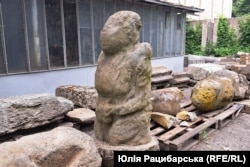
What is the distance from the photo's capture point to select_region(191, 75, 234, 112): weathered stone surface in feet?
16.7

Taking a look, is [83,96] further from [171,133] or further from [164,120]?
[171,133]

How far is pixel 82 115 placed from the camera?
4137 millimetres

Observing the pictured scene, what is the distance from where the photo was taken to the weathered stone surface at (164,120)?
432cm

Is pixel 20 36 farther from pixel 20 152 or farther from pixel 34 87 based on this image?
pixel 20 152

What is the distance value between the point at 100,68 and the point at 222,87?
3.39 metres

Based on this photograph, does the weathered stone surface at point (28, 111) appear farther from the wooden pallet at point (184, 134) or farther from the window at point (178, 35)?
the window at point (178, 35)

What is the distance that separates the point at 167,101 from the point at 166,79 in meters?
2.57

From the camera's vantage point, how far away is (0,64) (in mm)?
4938

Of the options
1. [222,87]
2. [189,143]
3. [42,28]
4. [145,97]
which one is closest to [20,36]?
[42,28]

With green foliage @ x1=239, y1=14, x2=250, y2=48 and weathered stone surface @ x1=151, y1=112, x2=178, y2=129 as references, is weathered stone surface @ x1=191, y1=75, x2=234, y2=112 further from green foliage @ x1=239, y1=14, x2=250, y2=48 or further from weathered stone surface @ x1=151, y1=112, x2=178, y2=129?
green foliage @ x1=239, y1=14, x2=250, y2=48

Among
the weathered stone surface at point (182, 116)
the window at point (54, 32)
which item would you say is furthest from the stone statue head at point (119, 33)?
the window at point (54, 32)

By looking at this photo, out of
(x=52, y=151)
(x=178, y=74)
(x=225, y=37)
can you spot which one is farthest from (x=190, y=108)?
(x=225, y=37)

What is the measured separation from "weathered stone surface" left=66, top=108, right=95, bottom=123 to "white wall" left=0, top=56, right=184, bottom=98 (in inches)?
66.8

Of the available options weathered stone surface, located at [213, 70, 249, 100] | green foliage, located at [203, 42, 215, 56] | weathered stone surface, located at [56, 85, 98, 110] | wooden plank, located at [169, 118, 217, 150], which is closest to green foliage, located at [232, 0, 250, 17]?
green foliage, located at [203, 42, 215, 56]
